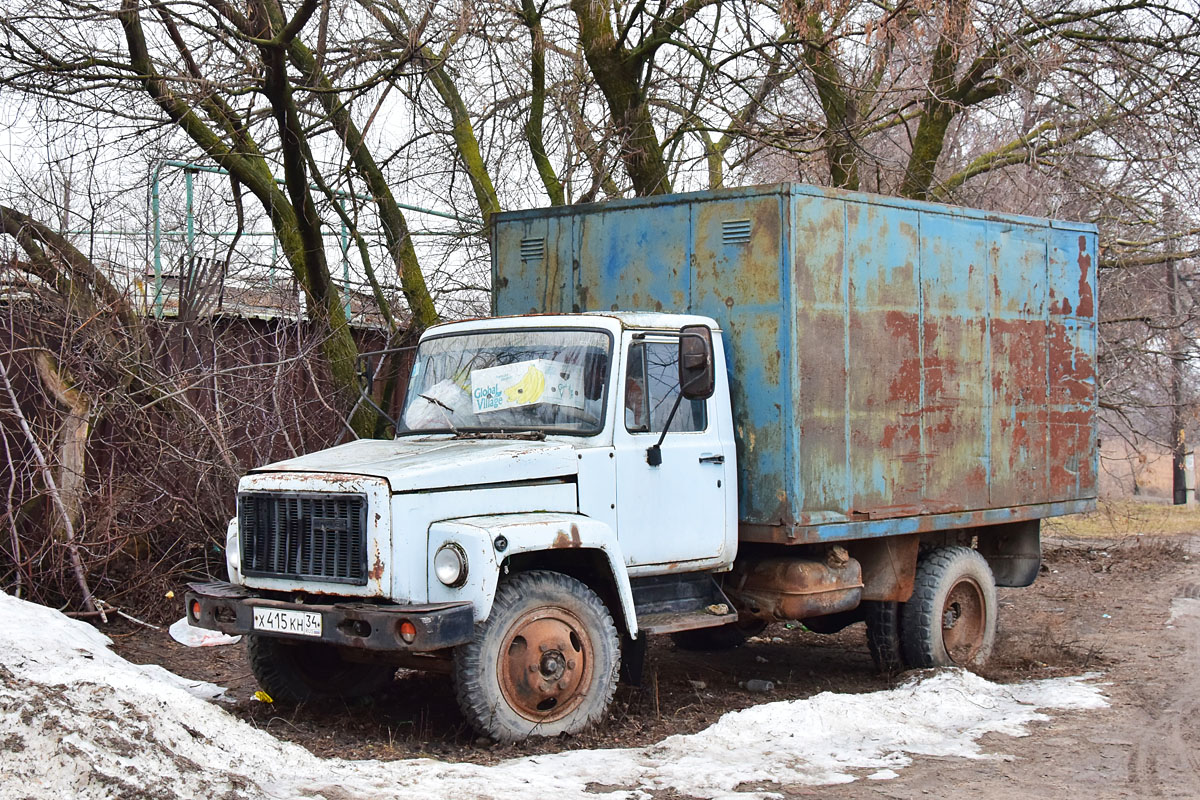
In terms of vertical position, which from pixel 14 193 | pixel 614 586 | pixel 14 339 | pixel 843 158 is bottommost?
pixel 614 586

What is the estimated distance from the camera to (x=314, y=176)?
1109 cm

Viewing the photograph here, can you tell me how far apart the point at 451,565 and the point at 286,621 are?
888 mm

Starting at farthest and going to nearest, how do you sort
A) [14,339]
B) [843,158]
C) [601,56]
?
[843,158], [601,56], [14,339]

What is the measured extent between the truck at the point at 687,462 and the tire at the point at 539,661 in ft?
0.04

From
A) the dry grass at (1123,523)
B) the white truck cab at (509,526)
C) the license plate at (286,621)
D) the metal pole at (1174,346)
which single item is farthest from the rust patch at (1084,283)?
the dry grass at (1123,523)

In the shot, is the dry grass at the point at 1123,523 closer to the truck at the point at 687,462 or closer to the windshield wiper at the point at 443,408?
the truck at the point at 687,462

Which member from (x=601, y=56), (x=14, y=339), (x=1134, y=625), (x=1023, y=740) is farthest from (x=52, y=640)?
(x=1134, y=625)

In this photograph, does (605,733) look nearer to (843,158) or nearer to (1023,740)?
(1023,740)

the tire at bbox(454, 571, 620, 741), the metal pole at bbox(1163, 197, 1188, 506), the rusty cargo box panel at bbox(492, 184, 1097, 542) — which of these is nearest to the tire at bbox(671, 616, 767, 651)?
the rusty cargo box panel at bbox(492, 184, 1097, 542)

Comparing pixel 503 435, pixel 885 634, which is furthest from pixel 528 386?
pixel 885 634

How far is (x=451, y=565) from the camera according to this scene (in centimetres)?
605

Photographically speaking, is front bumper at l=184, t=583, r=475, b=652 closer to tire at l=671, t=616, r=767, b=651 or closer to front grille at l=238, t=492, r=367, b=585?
front grille at l=238, t=492, r=367, b=585

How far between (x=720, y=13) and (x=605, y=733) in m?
7.43

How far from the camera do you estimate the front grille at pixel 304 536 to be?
6.12 meters
